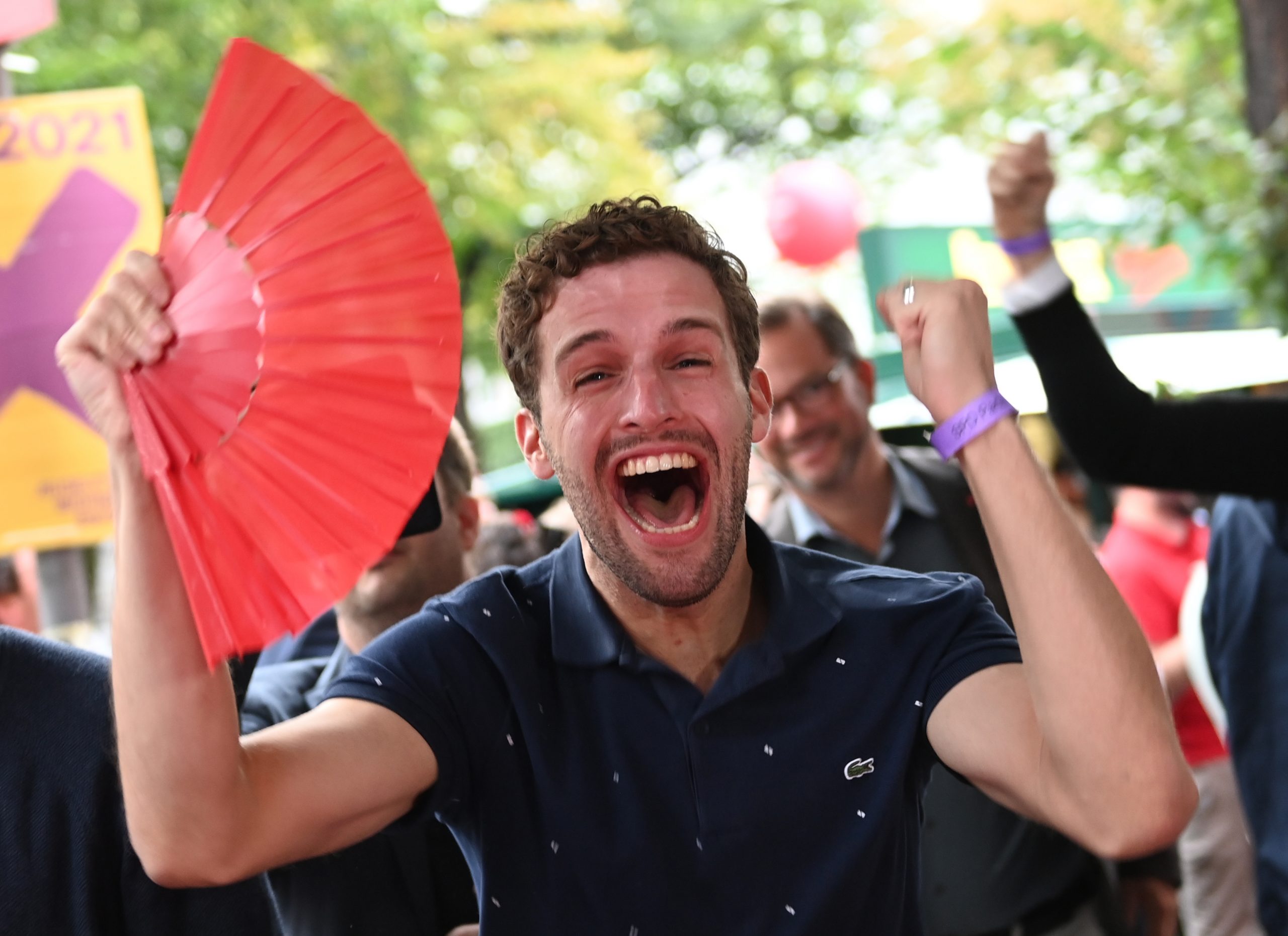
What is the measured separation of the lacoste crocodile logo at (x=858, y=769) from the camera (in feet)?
6.32

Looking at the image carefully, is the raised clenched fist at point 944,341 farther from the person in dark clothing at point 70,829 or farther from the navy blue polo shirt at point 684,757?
the person in dark clothing at point 70,829

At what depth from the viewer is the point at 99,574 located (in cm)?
1209

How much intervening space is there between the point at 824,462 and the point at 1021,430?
1.82 meters

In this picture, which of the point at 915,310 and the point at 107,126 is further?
the point at 107,126

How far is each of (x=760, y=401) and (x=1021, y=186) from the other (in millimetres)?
614

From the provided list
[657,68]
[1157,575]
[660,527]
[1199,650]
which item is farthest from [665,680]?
[657,68]

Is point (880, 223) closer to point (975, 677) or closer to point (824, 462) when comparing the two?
point (824, 462)

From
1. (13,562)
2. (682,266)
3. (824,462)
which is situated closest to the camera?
(682,266)

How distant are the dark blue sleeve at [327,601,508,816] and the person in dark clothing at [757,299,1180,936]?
124 centimetres

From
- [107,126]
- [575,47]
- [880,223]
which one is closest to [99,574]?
[575,47]

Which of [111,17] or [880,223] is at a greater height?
[111,17]

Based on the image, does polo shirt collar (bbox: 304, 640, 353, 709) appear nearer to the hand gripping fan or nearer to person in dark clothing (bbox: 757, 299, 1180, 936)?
the hand gripping fan

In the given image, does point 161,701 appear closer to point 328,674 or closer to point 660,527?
point 660,527

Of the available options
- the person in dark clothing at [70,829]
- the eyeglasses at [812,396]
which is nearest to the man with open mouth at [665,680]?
the person in dark clothing at [70,829]
